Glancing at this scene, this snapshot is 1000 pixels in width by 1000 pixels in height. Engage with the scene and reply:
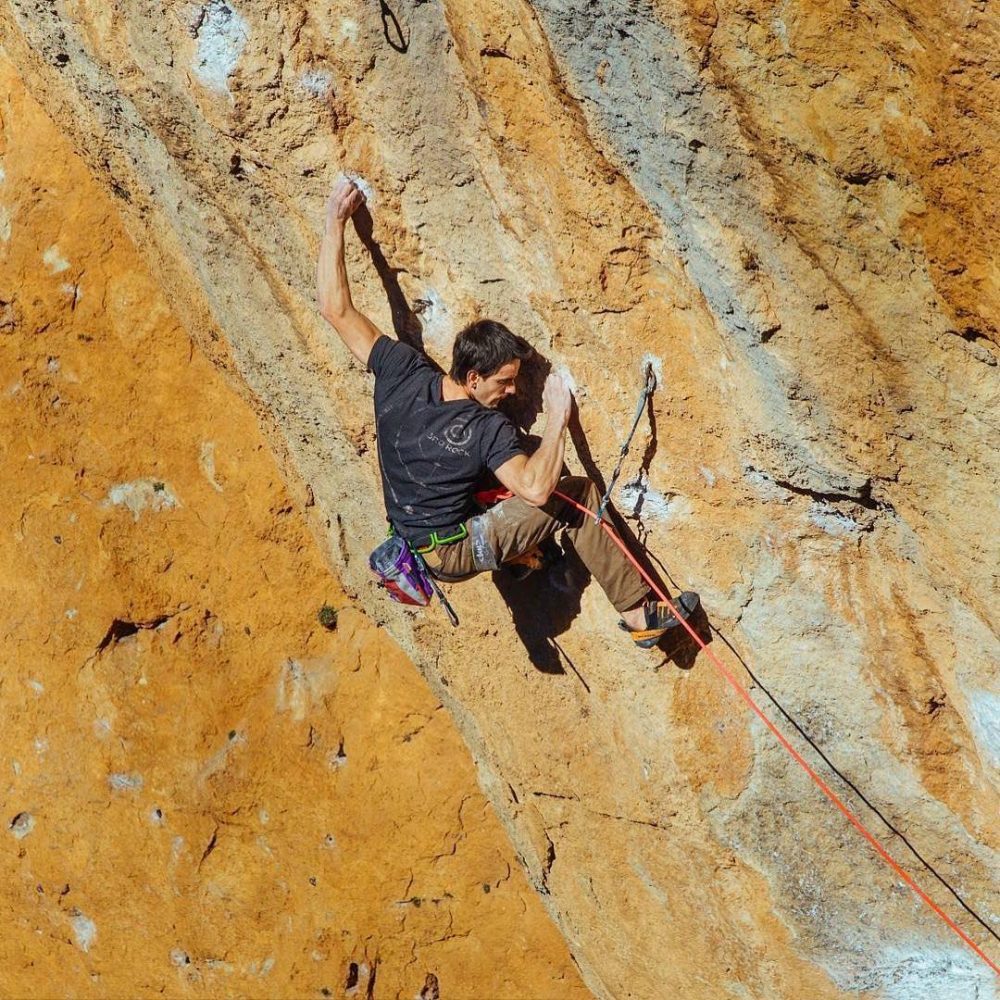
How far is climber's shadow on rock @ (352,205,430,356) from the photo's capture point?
4.40 meters

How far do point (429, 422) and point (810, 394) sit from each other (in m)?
1.42

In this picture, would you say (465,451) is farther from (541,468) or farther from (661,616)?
(661,616)

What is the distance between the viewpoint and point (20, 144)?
231 inches

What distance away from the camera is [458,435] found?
4.19m

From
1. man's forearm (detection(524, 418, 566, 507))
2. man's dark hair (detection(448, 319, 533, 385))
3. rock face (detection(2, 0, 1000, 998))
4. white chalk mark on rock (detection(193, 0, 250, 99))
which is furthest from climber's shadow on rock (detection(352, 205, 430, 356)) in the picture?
man's forearm (detection(524, 418, 566, 507))

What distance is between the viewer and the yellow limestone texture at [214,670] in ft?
19.5

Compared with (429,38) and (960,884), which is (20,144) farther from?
(960,884)

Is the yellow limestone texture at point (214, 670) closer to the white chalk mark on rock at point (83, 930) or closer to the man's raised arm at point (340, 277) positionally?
the white chalk mark on rock at point (83, 930)

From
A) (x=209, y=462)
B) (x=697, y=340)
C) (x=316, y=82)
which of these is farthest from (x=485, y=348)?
(x=209, y=462)

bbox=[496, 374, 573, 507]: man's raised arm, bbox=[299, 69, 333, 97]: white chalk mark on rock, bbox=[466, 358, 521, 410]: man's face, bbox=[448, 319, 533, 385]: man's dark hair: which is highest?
bbox=[299, 69, 333, 97]: white chalk mark on rock

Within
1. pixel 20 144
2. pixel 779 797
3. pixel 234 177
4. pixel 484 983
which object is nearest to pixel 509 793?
pixel 484 983

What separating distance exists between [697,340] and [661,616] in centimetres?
113

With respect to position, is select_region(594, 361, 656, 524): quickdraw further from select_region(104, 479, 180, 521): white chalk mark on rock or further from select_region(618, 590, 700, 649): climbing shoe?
select_region(104, 479, 180, 521): white chalk mark on rock

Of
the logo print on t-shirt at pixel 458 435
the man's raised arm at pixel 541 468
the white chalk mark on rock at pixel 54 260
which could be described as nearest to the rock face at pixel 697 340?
the man's raised arm at pixel 541 468
